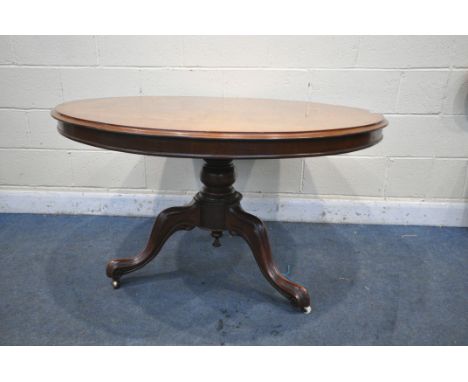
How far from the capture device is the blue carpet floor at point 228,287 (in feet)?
4.04

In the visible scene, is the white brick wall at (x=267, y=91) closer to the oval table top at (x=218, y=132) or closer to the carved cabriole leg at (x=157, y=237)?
the carved cabriole leg at (x=157, y=237)

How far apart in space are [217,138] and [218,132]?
0.06 ft

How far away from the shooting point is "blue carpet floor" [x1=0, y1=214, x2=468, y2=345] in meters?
1.23

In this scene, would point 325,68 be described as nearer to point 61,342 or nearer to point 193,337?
point 193,337

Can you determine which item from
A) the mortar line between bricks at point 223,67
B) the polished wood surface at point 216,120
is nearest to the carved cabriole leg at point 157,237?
the polished wood surface at point 216,120

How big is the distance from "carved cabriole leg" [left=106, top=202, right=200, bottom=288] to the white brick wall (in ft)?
2.09

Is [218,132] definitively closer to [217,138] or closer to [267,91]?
[217,138]

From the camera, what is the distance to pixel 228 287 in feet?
4.88

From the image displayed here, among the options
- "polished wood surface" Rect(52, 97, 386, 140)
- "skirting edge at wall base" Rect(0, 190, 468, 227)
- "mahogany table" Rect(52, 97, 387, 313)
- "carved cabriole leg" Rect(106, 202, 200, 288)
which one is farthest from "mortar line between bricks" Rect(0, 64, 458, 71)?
"carved cabriole leg" Rect(106, 202, 200, 288)

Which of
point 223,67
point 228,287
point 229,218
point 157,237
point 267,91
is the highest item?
point 223,67

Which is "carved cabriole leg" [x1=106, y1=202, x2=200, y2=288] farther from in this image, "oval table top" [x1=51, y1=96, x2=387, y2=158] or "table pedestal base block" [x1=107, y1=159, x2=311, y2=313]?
"oval table top" [x1=51, y1=96, x2=387, y2=158]

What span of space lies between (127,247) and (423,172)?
5.34 ft

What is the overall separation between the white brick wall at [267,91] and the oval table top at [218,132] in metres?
0.78

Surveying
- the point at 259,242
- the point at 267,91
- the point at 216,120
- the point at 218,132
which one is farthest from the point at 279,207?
the point at 218,132
